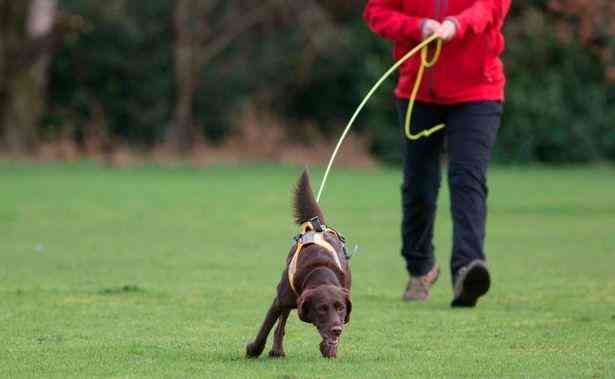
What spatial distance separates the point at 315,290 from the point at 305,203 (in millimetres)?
1038

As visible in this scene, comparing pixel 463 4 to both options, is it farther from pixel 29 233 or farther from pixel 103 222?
pixel 103 222

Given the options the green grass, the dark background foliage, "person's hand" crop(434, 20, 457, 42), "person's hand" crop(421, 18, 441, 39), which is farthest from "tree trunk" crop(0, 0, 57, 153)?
"person's hand" crop(434, 20, 457, 42)

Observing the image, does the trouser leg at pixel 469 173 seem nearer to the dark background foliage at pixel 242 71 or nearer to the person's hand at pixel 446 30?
the person's hand at pixel 446 30

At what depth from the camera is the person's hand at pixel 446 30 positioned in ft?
30.4

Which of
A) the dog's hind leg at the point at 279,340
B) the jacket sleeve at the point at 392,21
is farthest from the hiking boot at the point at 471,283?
the dog's hind leg at the point at 279,340

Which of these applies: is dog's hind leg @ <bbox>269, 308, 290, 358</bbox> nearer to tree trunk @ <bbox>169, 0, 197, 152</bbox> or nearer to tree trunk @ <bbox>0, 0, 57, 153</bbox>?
tree trunk @ <bbox>0, 0, 57, 153</bbox>

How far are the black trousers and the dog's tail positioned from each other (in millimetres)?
2067

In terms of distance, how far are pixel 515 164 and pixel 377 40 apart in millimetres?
4269

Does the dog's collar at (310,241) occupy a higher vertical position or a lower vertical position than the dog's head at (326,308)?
higher

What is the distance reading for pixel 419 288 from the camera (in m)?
9.94

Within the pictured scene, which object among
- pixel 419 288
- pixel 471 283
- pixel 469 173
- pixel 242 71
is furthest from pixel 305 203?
pixel 242 71

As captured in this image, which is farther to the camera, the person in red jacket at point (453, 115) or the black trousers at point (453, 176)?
the black trousers at point (453, 176)

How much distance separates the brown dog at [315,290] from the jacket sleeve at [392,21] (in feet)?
8.04

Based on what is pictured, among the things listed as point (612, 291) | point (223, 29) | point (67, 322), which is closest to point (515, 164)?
point (223, 29)
